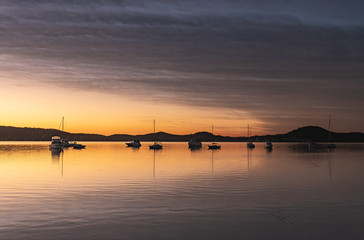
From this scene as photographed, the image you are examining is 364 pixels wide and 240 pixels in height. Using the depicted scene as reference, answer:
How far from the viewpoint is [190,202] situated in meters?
27.6

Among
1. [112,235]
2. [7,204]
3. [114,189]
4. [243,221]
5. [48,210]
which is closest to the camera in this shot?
[112,235]

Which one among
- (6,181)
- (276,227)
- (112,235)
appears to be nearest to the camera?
(112,235)

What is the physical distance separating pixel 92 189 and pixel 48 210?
1055 centimetres

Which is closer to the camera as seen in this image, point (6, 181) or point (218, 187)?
point (218, 187)

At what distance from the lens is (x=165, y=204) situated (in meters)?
26.7

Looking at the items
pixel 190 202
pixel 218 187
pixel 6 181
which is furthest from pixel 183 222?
pixel 6 181

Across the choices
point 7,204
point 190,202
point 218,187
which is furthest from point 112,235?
point 218,187

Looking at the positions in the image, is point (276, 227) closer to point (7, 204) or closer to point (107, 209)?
point (107, 209)

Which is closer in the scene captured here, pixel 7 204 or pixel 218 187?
pixel 7 204

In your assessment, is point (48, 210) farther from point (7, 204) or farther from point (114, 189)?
point (114, 189)

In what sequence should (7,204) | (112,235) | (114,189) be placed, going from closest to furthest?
(112,235), (7,204), (114,189)

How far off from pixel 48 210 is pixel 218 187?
17.0m

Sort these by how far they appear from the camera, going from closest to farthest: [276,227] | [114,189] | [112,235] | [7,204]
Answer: [112,235]
[276,227]
[7,204]
[114,189]

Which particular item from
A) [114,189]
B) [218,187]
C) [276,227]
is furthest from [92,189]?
[276,227]
